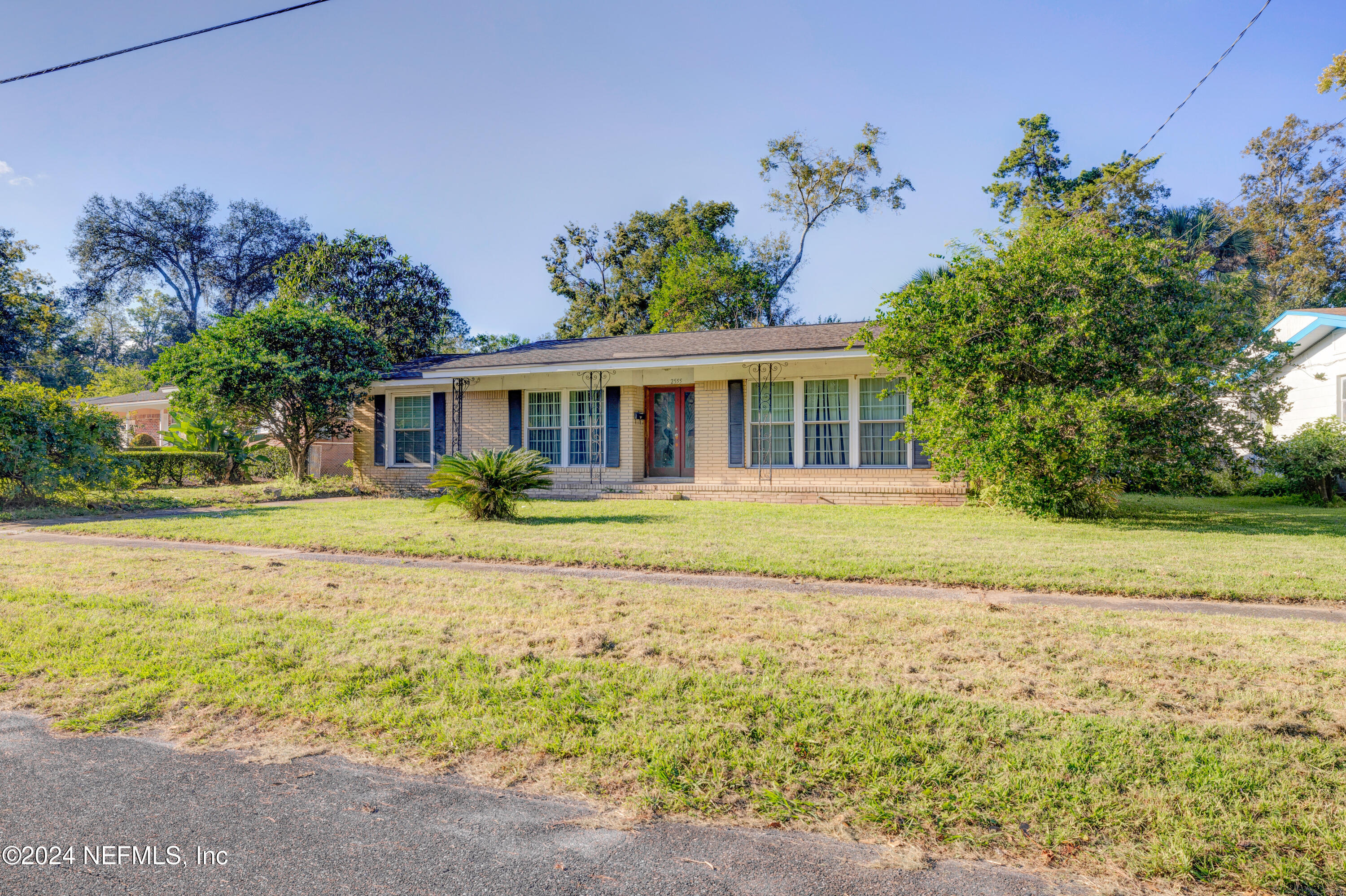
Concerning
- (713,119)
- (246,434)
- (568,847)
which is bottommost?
(568,847)

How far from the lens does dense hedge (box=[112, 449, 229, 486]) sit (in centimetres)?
1909

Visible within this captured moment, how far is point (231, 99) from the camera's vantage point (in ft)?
41.8

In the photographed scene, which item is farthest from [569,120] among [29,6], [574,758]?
[574,758]

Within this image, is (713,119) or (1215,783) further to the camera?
(713,119)

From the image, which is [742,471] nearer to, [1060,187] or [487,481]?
[487,481]

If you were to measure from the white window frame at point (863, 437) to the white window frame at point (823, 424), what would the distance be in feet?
0.36

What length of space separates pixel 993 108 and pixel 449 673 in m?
17.4

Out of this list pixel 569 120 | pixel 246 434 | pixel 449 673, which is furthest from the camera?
pixel 246 434

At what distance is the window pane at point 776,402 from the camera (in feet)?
48.5

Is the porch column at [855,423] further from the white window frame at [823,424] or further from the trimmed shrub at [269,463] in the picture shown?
the trimmed shrub at [269,463]

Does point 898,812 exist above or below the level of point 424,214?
below

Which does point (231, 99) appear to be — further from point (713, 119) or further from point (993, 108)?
point (993, 108)

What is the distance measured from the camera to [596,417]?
1612cm

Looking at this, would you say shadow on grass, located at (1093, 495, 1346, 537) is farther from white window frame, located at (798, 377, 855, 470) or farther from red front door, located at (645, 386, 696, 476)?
red front door, located at (645, 386, 696, 476)
